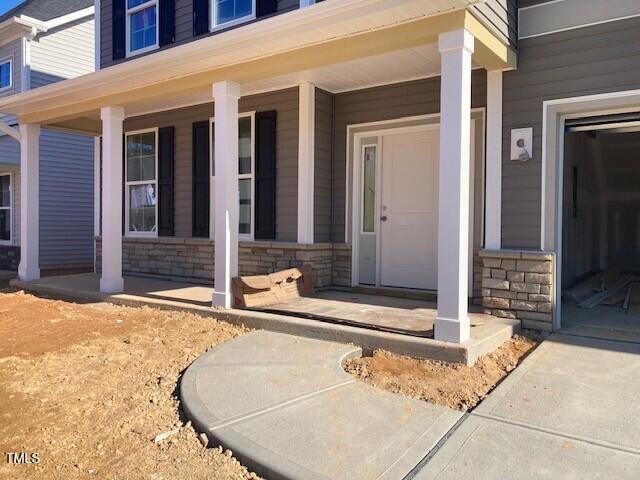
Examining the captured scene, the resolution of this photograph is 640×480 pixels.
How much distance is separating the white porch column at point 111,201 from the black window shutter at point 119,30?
1940mm

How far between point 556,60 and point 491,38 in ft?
2.82

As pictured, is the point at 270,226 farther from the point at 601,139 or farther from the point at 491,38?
the point at 601,139

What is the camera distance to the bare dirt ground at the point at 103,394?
8.63 ft

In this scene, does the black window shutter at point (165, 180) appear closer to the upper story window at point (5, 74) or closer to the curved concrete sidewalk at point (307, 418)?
the curved concrete sidewalk at point (307, 418)

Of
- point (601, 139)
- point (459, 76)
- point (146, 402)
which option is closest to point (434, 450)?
point (146, 402)

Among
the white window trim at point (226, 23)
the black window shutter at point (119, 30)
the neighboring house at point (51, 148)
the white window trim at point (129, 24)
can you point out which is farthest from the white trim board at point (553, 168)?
the neighboring house at point (51, 148)

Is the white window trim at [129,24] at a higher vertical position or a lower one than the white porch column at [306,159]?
higher

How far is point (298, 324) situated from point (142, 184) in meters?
5.32

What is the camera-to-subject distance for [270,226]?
7277 mm

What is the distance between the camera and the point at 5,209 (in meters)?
13.3

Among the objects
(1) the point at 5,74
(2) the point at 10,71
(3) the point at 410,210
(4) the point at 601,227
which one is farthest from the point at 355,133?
(1) the point at 5,74

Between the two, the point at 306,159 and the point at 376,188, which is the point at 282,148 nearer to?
the point at 306,159

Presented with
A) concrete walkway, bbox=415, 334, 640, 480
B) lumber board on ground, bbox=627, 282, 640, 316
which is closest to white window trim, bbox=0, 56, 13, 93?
concrete walkway, bbox=415, 334, 640, 480

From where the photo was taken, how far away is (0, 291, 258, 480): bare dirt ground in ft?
8.63
